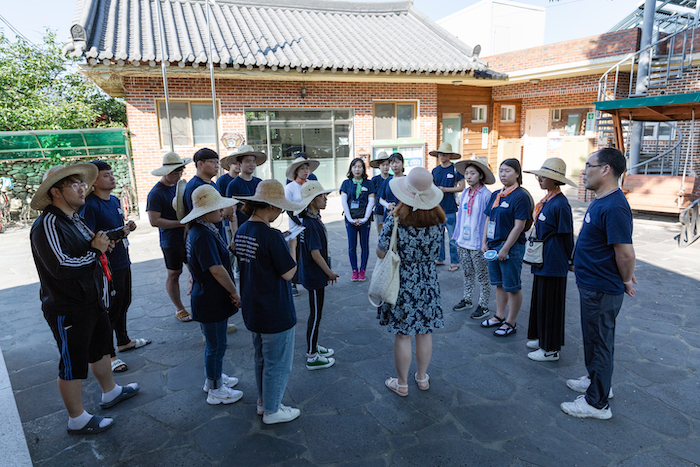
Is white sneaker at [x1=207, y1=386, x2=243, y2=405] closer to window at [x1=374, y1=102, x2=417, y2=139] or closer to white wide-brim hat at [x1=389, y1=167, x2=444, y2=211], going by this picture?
white wide-brim hat at [x1=389, y1=167, x2=444, y2=211]

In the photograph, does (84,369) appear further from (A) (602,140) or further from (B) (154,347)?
(A) (602,140)

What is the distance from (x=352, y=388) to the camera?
11.7 ft

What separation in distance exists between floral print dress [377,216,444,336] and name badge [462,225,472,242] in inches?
64.0

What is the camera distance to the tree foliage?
14773 mm

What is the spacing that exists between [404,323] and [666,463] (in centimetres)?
183

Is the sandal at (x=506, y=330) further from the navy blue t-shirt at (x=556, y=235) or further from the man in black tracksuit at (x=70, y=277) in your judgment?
the man in black tracksuit at (x=70, y=277)

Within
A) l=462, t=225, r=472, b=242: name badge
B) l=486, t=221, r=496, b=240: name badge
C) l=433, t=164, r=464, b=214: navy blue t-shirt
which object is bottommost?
l=462, t=225, r=472, b=242: name badge

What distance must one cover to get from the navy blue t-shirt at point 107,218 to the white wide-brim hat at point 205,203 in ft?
3.48

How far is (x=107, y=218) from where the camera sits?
3.74 meters

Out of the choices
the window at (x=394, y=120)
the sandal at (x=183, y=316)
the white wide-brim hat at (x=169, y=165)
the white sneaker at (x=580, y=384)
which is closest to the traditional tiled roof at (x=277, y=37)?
the window at (x=394, y=120)

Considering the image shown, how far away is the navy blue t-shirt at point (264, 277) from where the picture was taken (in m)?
2.77

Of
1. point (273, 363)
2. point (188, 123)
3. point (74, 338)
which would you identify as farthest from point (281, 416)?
point (188, 123)

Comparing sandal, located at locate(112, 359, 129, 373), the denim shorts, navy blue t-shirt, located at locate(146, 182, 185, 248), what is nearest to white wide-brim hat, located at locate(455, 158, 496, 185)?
the denim shorts

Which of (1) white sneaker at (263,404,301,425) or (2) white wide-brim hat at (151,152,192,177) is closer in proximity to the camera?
(1) white sneaker at (263,404,301,425)
